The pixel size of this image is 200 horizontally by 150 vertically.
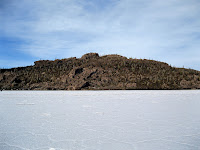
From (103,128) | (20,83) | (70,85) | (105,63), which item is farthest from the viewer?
(105,63)

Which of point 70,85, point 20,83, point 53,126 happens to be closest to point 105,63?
point 70,85

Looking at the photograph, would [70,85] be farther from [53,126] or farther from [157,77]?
[53,126]

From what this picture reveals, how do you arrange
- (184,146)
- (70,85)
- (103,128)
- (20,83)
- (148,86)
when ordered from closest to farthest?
(184,146) < (103,128) < (148,86) < (70,85) < (20,83)

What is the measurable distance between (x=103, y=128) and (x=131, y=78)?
26875mm

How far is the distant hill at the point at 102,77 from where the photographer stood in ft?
92.2

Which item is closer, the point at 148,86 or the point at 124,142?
the point at 124,142

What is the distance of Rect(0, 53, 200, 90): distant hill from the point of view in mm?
28094

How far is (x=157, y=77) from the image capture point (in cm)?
2959

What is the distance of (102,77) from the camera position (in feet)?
99.5

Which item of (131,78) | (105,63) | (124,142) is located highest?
(105,63)

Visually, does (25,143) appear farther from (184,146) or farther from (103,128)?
(184,146)

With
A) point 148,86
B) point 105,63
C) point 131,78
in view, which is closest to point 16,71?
point 105,63

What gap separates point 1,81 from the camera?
33.5 m

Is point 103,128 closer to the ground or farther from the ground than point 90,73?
closer to the ground
